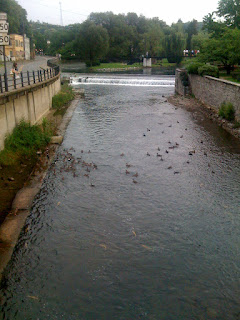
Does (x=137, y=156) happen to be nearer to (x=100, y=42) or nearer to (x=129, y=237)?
(x=129, y=237)

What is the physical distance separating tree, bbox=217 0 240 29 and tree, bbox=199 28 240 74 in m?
5.44

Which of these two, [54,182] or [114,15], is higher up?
[114,15]

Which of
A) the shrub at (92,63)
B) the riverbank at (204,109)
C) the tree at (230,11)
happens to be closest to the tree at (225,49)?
the riverbank at (204,109)

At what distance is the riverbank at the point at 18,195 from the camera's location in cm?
882

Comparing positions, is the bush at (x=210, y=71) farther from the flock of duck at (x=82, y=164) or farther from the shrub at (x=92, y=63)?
the shrub at (x=92, y=63)

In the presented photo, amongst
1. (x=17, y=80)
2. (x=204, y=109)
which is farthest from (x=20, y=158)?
(x=204, y=109)

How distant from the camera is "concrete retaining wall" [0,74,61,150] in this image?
14.2 meters

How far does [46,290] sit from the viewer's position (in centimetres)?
717

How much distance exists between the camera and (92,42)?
90625 mm

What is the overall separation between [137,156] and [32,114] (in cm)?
758

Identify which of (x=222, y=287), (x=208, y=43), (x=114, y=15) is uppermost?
Result: (x=114, y=15)

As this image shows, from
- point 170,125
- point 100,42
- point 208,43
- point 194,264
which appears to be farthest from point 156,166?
point 100,42

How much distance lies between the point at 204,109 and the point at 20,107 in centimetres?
1727

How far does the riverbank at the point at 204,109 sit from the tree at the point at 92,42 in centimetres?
6013
